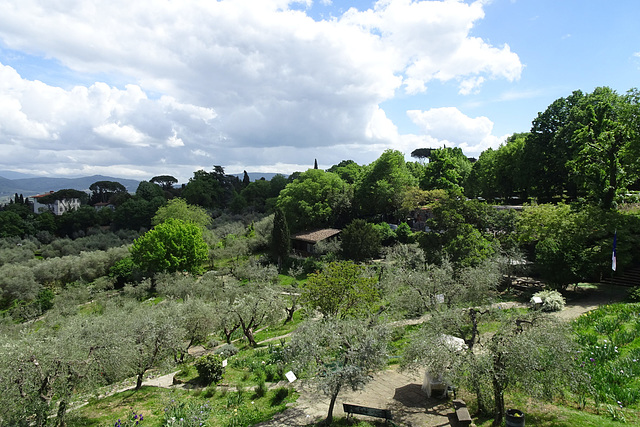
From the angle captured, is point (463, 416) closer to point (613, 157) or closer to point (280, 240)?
point (613, 157)

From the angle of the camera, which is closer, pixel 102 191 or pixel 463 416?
pixel 463 416

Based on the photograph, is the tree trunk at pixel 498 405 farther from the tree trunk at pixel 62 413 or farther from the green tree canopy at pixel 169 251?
the green tree canopy at pixel 169 251

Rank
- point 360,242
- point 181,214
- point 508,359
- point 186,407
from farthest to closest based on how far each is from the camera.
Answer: point 181,214, point 360,242, point 186,407, point 508,359

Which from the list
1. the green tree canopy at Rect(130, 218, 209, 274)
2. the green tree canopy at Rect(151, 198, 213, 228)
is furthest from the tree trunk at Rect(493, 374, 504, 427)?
the green tree canopy at Rect(151, 198, 213, 228)

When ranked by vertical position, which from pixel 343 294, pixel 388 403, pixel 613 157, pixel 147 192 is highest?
pixel 147 192

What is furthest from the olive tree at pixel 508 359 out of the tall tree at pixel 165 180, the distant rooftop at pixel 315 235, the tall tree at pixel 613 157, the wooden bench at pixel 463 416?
the tall tree at pixel 165 180

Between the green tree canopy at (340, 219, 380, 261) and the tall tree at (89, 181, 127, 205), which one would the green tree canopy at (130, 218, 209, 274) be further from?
the tall tree at (89, 181, 127, 205)

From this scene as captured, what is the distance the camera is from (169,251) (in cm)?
3891

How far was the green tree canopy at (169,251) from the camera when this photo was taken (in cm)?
A: 3775

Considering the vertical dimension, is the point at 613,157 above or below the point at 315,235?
above

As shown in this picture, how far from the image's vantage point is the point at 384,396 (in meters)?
12.4

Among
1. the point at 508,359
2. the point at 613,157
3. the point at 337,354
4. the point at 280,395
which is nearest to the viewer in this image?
the point at 508,359

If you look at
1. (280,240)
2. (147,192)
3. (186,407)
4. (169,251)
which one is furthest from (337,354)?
Result: (147,192)

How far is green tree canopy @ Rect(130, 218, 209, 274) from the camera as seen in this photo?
37750 mm
